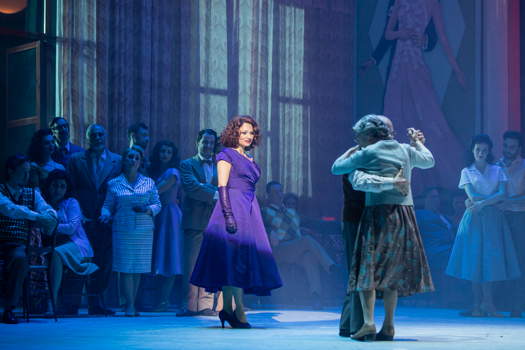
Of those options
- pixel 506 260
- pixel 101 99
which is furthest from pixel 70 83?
pixel 506 260

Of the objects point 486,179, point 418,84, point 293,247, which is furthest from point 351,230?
point 418,84

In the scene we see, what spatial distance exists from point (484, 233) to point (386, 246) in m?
3.25

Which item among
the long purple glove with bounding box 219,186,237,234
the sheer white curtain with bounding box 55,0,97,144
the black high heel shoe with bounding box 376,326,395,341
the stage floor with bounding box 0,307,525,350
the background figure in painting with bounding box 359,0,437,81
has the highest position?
the background figure in painting with bounding box 359,0,437,81

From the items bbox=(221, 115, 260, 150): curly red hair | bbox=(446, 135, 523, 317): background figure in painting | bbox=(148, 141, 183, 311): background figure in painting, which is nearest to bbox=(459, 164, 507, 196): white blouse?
bbox=(446, 135, 523, 317): background figure in painting

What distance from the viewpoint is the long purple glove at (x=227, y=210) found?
567 centimetres

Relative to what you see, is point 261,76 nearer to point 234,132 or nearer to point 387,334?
point 234,132

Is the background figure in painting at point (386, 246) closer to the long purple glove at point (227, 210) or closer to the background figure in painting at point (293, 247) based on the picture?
the long purple glove at point (227, 210)

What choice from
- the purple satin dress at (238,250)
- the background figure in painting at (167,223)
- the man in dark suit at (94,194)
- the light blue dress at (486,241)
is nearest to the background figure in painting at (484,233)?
the light blue dress at (486,241)

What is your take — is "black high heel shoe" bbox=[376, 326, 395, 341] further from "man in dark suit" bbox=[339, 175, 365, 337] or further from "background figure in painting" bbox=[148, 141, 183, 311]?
"background figure in painting" bbox=[148, 141, 183, 311]

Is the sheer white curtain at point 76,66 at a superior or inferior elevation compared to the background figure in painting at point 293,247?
superior

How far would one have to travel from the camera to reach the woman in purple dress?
18.7ft

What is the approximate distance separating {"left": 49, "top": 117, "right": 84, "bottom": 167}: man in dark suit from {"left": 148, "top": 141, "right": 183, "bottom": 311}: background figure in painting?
0.68 m

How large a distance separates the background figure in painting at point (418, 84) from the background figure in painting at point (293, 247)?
227 centimetres

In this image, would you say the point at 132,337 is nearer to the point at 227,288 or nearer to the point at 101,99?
the point at 227,288
